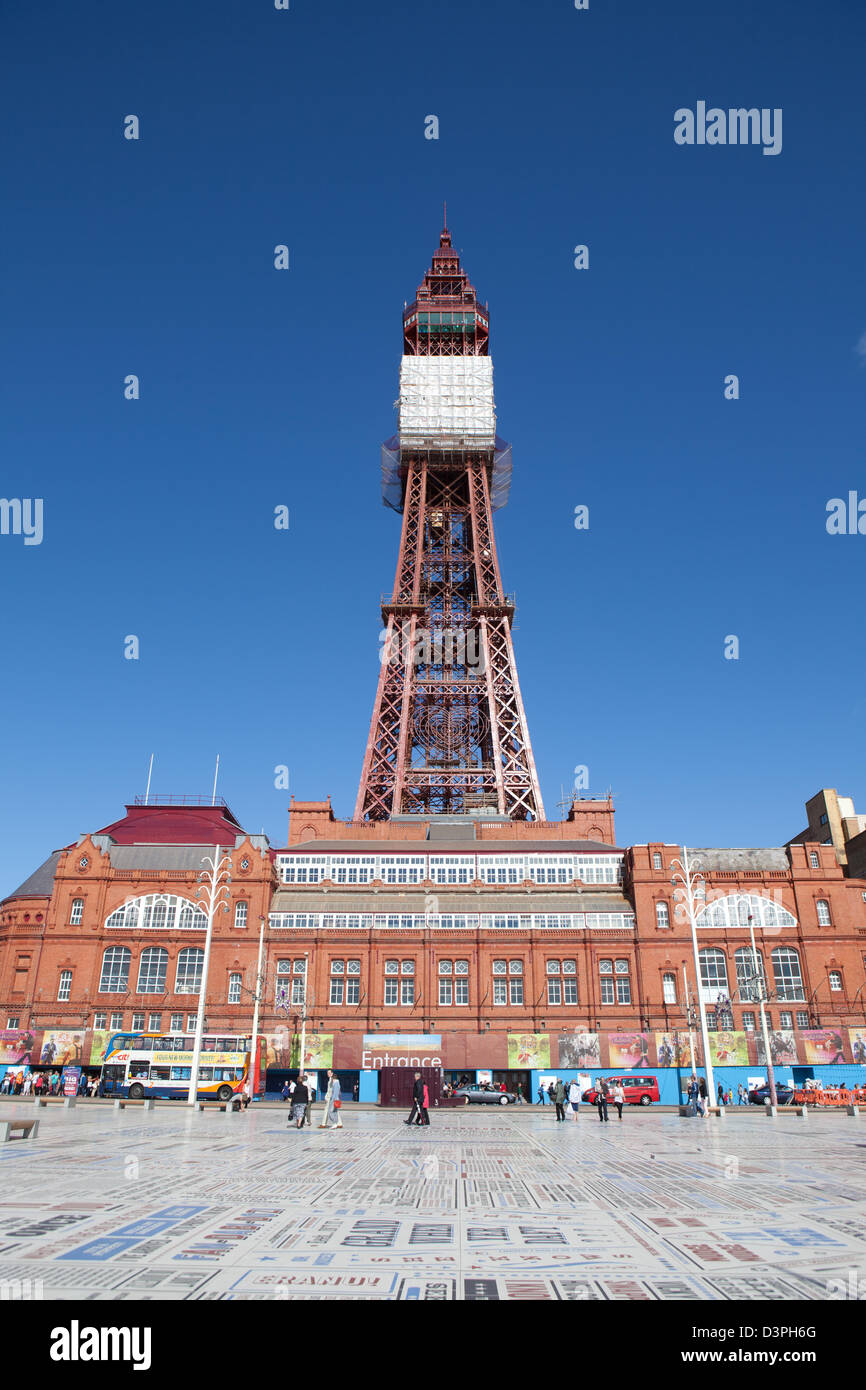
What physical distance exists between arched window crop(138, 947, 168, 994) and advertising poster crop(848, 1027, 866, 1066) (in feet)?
148

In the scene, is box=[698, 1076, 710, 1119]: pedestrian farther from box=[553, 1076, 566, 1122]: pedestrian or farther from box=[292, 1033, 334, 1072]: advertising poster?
box=[292, 1033, 334, 1072]: advertising poster

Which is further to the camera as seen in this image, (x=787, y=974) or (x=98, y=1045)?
(x=787, y=974)

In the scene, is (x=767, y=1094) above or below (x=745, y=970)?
below

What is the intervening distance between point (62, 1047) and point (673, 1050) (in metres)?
38.8

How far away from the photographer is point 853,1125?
32.0 metres

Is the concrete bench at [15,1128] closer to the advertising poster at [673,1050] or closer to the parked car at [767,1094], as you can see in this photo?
the parked car at [767,1094]

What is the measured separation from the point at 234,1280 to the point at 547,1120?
29.9m

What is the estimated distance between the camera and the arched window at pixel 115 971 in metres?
59.5

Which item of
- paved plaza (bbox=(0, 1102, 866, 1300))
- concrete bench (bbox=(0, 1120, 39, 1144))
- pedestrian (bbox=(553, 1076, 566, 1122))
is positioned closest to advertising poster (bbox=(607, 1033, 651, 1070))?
pedestrian (bbox=(553, 1076, 566, 1122))

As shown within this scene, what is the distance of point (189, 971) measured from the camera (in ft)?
196

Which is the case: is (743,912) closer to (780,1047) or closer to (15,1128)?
(780,1047)

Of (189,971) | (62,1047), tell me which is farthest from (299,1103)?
(62,1047)

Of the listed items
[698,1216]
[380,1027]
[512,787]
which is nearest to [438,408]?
[512,787]

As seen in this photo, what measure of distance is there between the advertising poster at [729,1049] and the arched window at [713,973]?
2.95 m
